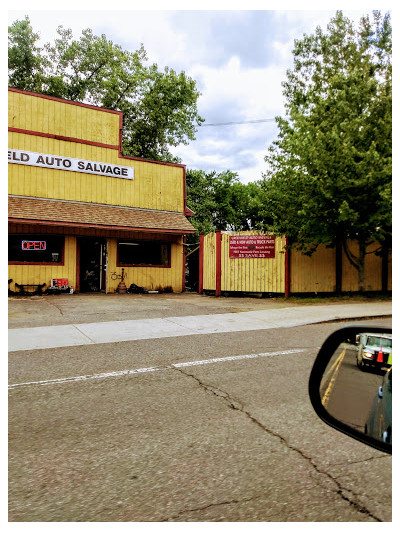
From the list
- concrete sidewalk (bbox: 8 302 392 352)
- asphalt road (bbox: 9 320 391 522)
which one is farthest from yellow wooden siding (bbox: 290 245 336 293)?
asphalt road (bbox: 9 320 391 522)

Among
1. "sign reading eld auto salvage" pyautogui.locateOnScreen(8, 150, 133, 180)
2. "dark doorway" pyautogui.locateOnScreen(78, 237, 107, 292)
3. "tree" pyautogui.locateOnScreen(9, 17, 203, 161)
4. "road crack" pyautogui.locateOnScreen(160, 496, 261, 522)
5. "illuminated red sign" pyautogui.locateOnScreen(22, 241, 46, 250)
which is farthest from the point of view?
"tree" pyautogui.locateOnScreen(9, 17, 203, 161)

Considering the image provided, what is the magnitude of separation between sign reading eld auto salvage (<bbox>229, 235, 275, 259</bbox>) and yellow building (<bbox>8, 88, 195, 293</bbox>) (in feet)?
11.0

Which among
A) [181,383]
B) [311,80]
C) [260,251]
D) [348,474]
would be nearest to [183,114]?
[311,80]

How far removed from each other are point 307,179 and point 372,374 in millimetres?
13376

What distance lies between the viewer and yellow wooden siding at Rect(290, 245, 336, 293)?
15.8 m

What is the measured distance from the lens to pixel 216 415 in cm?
384

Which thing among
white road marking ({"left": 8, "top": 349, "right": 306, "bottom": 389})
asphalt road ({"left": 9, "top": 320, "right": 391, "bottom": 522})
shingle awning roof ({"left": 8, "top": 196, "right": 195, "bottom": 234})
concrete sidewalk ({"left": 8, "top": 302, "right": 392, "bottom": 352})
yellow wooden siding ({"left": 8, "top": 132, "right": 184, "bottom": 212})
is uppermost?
yellow wooden siding ({"left": 8, "top": 132, "right": 184, "bottom": 212})

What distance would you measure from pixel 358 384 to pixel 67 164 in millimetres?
17703

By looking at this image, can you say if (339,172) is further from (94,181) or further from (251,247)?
(94,181)

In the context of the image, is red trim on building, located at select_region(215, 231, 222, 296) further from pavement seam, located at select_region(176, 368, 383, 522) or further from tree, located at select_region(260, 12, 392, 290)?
pavement seam, located at select_region(176, 368, 383, 522)

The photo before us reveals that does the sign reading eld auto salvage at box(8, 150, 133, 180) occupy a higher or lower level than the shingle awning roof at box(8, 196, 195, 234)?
higher

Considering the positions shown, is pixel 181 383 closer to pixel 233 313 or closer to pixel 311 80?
pixel 233 313

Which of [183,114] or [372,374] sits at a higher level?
[183,114]

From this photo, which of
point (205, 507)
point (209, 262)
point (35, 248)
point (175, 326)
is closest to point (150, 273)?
point (209, 262)
